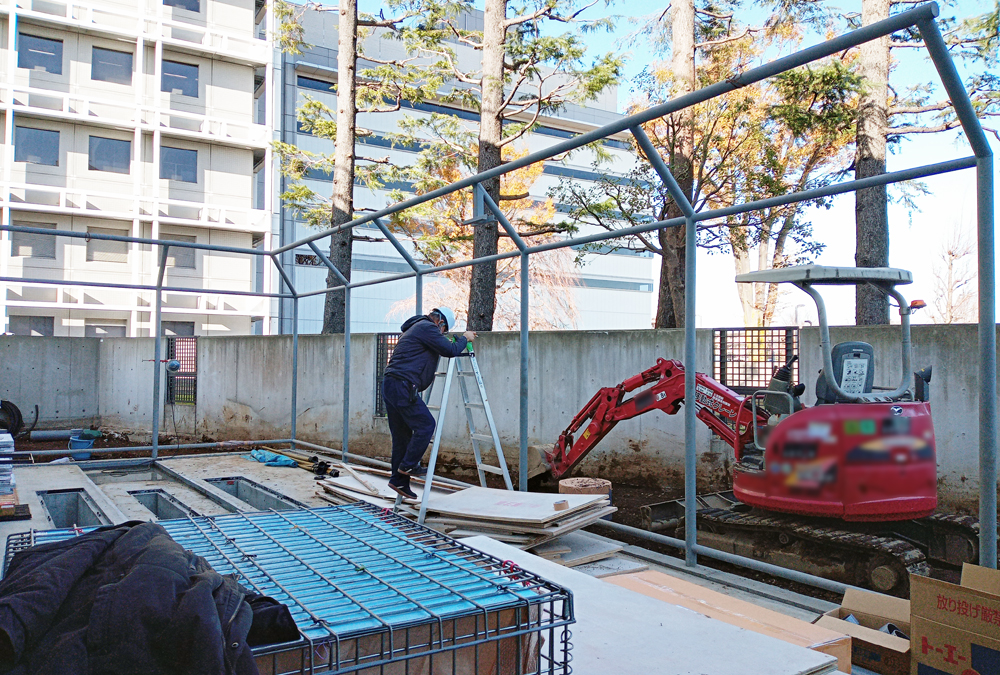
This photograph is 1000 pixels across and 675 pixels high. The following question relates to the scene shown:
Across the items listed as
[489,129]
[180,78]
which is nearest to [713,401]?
[489,129]

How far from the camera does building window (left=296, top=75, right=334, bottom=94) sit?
2905cm

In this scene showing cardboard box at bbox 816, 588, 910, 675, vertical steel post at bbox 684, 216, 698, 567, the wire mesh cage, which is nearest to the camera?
cardboard box at bbox 816, 588, 910, 675

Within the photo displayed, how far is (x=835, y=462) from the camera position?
11.9ft

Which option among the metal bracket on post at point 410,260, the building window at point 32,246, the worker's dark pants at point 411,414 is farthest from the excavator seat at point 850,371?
the building window at point 32,246

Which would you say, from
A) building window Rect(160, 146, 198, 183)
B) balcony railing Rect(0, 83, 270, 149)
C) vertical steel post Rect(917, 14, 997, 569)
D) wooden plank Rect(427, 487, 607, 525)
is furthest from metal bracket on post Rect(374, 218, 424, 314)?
building window Rect(160, 146, 198, 183)

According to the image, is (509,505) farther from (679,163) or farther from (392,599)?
(679,163)

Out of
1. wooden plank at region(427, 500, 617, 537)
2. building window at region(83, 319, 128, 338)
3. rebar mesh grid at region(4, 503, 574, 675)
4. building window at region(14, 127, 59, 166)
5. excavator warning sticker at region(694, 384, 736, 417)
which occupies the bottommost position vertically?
wooden plank at region(427, 500, 617, 537)

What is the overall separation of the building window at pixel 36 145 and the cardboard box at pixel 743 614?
2675 cm

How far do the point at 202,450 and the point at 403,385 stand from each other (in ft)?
25.1

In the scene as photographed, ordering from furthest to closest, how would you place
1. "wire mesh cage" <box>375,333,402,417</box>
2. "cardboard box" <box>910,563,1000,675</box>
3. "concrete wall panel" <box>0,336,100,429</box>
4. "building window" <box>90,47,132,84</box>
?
"building window" <box>90,47,132,84</box>
"concrete wall panel" <box>0,336,100,429</box>
"wire mesh cage" <box>375,333,402,417</box>
"cardboard box" <box>910,563,1000,675</box>

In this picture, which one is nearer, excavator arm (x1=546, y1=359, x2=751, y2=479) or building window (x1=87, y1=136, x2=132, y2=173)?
excavator arm (x1=546, y1=359, x2=751, y2=479)

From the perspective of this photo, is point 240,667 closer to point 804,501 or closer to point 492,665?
point 492,665

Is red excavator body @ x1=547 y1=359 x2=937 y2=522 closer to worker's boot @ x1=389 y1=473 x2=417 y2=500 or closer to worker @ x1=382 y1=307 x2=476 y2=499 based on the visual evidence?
worker @ x1=382 y1=307 x2=476 y2=499

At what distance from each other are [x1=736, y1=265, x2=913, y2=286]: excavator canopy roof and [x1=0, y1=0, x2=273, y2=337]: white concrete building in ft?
77.9
